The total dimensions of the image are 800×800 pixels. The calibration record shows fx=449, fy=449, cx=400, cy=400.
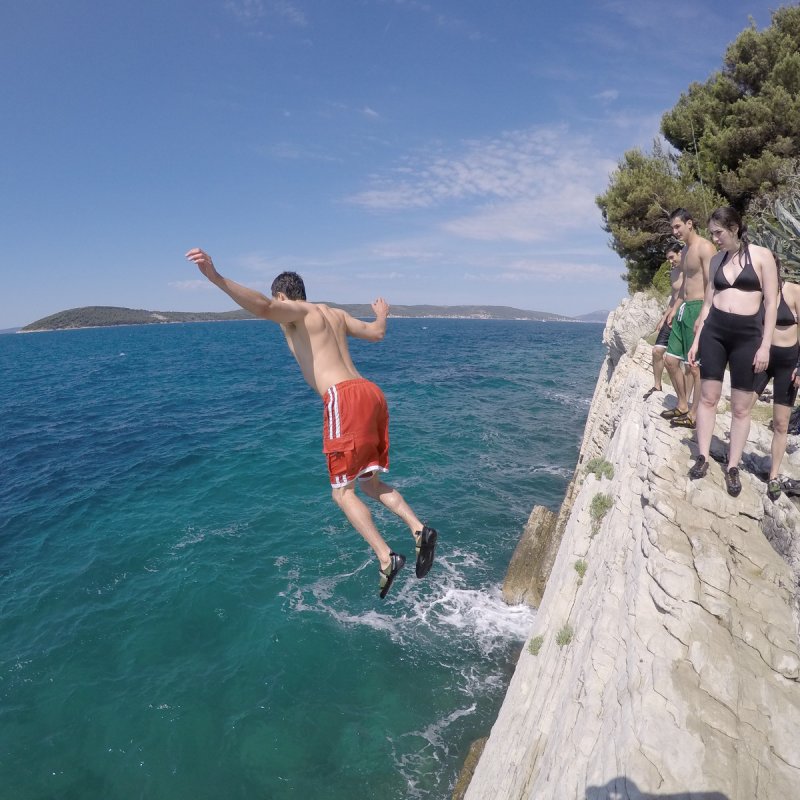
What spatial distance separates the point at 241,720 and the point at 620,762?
830 centimetres

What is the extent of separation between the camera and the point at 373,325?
192 inches

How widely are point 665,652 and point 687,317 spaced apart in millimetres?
5605

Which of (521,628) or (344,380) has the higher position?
(344,380)

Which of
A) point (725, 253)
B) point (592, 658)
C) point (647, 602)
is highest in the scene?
point (725, 253)

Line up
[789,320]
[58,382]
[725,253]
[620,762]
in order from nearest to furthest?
[620,762], [725,253], [789,320], [58,382]

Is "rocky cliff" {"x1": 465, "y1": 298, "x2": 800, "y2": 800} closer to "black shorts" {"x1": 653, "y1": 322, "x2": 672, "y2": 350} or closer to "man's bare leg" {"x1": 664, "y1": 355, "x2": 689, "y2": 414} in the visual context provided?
"man's bare leg" {"x1": 664, "y1": 355, "x2": 689, "y2": 414}

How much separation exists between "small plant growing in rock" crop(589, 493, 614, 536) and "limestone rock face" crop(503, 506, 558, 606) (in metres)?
5.40

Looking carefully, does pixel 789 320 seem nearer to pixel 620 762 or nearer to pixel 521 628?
pixel 620 762

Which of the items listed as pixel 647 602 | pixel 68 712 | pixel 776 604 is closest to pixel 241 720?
pixel 68 712

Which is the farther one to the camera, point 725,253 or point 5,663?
point 5,663

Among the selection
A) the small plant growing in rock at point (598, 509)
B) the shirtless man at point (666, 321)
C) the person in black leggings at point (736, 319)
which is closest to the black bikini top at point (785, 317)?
the person in black leggings at point (736, 319)

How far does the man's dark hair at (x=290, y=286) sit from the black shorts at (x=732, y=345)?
461 centimetres

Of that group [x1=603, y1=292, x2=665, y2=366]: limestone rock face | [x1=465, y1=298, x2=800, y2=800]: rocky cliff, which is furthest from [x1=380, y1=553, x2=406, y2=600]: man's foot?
[x1=603, y1=292, x2=665, y2=366]: limestone rock face

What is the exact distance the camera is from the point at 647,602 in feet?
14.6
